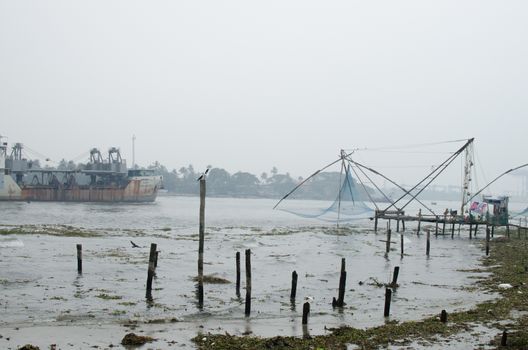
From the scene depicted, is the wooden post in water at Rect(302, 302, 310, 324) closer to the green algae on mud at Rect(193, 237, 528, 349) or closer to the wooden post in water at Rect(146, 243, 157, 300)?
the green algae on mud at Rect(193, 237, 528, 349)

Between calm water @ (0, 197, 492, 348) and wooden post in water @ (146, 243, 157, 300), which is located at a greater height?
wooden post in water @ (146, 243, 157, 300)

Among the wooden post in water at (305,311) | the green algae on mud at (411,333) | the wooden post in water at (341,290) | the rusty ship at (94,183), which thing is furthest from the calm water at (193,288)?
the rusty ship at (94,183)

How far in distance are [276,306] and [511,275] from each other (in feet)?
39.7

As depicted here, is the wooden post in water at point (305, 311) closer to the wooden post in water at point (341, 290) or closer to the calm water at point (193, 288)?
the calm water at point (193, 288)

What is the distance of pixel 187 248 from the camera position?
38.0 metres

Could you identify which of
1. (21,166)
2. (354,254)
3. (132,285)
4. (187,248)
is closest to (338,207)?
(354,254)

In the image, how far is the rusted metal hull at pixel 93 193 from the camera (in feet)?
361

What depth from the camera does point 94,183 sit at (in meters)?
117

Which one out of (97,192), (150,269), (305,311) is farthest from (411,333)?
(97,192)

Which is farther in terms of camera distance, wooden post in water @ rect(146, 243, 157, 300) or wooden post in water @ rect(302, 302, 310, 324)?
wooden post in water @ rect(146, 243, 157, 300)

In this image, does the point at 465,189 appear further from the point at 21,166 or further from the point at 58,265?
the point at 21,166

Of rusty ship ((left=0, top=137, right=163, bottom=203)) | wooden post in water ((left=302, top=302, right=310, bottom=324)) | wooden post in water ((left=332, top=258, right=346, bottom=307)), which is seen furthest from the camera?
rusty ship ((left=0, top=137, right=163, bottom=203))

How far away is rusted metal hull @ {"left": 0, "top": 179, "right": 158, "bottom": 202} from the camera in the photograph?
110062mm

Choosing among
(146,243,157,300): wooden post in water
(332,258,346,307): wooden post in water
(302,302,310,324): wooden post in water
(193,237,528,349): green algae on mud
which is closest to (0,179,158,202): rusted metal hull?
(146,243,157,300): wooden post in water
